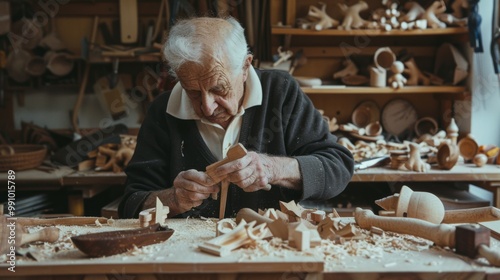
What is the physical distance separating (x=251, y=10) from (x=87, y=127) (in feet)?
5.33

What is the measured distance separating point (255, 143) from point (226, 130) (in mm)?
141

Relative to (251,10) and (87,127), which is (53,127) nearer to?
(87,127)

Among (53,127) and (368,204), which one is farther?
(53,127)

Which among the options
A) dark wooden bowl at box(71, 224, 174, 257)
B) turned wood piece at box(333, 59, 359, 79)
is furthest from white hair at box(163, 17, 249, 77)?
turned wood piece at box(333, 59, 359, 79)

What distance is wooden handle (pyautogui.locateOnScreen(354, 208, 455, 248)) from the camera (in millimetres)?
1533

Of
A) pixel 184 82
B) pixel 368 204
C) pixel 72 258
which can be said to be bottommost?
pixel 368 204

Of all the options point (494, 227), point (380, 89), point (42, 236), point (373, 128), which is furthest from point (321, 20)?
point (42, 236)

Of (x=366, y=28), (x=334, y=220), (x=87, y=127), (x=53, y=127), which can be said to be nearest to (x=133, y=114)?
(x=87, y=127)

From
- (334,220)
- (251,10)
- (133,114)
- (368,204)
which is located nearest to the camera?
(334,220)

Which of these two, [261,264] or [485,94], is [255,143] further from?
[485,94]

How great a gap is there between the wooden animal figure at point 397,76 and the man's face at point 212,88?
178cm

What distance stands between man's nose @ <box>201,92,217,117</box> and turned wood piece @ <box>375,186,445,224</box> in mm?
806

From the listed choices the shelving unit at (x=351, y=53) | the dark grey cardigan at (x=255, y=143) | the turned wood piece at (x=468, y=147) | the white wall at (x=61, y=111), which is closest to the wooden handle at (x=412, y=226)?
the dark grey cardigan at (x=255, y=143)

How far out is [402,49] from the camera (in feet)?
13.7
